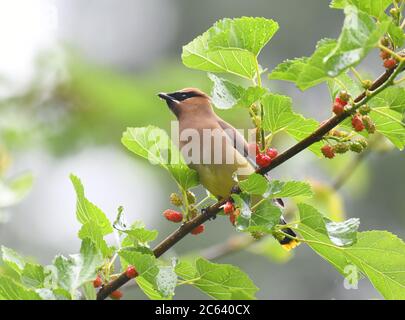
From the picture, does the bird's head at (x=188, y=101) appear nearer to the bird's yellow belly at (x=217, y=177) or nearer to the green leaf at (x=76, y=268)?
the bird's yellow belly at (x=217, y=177)

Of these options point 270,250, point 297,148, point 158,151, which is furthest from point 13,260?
point 270,250

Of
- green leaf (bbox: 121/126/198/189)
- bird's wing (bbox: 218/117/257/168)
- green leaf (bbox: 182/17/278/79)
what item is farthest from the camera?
bird's wing (bbox: 218/117/257/168)

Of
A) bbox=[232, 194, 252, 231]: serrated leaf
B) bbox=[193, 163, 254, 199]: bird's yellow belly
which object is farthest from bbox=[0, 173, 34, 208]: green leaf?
bbox=[232, 194, 252, 231]: serrated leaf

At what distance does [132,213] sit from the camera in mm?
11812

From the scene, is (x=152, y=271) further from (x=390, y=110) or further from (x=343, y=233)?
(x=390, y=110)

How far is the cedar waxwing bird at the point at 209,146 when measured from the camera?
135 inches

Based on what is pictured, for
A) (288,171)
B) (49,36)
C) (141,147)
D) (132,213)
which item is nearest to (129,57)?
(132,213)

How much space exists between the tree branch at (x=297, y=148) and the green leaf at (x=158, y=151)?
0.22 meters

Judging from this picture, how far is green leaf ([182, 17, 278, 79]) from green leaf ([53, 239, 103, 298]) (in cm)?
78

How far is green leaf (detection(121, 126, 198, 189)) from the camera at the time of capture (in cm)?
297

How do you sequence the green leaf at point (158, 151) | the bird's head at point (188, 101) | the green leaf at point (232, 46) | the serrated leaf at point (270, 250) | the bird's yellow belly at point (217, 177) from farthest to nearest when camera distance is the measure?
the serrated leaf at point (270, 250) → the bird's head at point (188, 101) → the bird's yellow belly at point (217, 177) → the green leaf at point (158, 151) → the green leaf at point (232, 46)

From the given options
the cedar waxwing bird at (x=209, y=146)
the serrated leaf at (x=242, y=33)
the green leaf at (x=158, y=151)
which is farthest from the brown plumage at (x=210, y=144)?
the serrated leaf at (x=242, y=33)

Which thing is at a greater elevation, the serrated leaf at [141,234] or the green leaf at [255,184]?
the green leaf at [255,184]

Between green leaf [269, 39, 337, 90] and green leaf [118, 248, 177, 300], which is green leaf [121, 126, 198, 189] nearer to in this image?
green leaf [118, 248, 177, 300]
